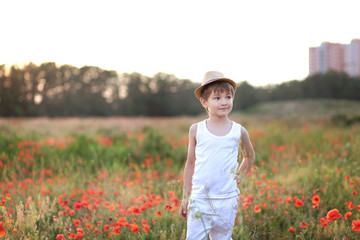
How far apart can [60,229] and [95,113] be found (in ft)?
95.1

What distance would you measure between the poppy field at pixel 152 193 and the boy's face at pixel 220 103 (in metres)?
0.34

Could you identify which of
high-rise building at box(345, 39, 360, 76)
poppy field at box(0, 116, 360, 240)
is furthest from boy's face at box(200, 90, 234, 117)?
high-rise building at box(345, 39, 360, 76)

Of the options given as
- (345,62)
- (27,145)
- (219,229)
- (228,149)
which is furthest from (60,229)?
(345,62)

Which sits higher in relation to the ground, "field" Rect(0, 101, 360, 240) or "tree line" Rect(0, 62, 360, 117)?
"tree line" Rect(0, 62, 360, 117)

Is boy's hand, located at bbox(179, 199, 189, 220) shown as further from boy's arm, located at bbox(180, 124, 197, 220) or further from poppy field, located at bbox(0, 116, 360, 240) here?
poppy field, located at bbox(0, 116, 360, 240)

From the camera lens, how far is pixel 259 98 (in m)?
39.0

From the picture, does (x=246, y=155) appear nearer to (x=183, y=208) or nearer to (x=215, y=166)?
(x=215, y=166)

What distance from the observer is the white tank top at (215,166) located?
6.72 ft

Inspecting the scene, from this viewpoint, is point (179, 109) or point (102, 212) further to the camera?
point (179, 109)

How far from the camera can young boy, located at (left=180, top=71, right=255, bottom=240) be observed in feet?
6.70

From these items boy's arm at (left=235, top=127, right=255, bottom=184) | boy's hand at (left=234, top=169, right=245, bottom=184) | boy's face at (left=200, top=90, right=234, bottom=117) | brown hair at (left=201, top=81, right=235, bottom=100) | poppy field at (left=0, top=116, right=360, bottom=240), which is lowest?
poppy field at (left=0, top=116, right=360, bottom=240)

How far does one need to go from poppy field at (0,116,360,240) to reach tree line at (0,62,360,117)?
820 inches

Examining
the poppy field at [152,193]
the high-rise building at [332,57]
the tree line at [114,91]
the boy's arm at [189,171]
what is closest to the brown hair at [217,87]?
the boy's arm at [189,171]

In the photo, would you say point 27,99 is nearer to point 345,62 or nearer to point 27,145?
point 27,145
